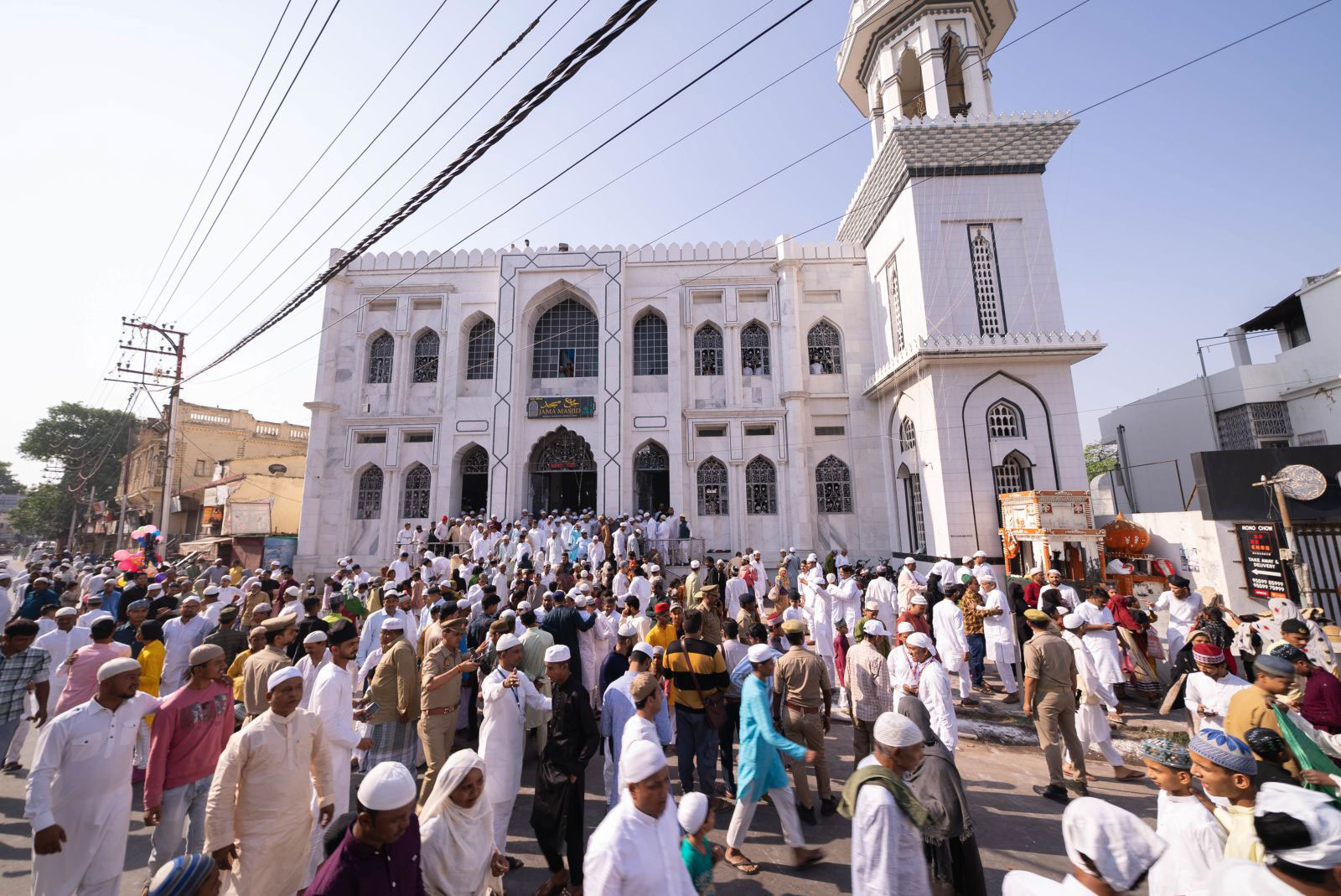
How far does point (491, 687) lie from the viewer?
3635 mm

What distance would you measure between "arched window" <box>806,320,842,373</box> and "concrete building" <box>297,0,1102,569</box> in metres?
0.06

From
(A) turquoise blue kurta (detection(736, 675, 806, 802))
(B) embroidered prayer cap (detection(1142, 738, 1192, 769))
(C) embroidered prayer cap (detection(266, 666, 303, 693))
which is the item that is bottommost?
(A) turquoise blue kurta (detection(736, 675, 806, 802))

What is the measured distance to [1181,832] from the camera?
2.39 metres

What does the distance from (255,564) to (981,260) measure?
907 inches

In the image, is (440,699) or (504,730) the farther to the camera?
(440,699)

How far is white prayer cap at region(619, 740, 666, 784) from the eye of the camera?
2098mm

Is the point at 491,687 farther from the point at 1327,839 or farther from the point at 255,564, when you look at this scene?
the point at 255,564

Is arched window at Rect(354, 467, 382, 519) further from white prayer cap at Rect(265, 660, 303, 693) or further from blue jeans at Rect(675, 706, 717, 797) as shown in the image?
white prayer cap at Rect(265, 660, 303, 693)

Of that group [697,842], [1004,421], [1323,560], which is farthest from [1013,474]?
[697,842]

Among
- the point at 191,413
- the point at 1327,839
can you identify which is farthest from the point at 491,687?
the point at 191,413

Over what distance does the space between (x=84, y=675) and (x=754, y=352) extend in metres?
16.5

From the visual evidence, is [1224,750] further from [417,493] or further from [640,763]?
[417,493]

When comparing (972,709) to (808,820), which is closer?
(808,820)

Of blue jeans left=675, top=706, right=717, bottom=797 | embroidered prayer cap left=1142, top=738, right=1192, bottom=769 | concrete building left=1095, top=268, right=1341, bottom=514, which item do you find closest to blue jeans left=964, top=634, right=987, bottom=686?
blue jeans left=675, top=706, right=717, bottom=797
